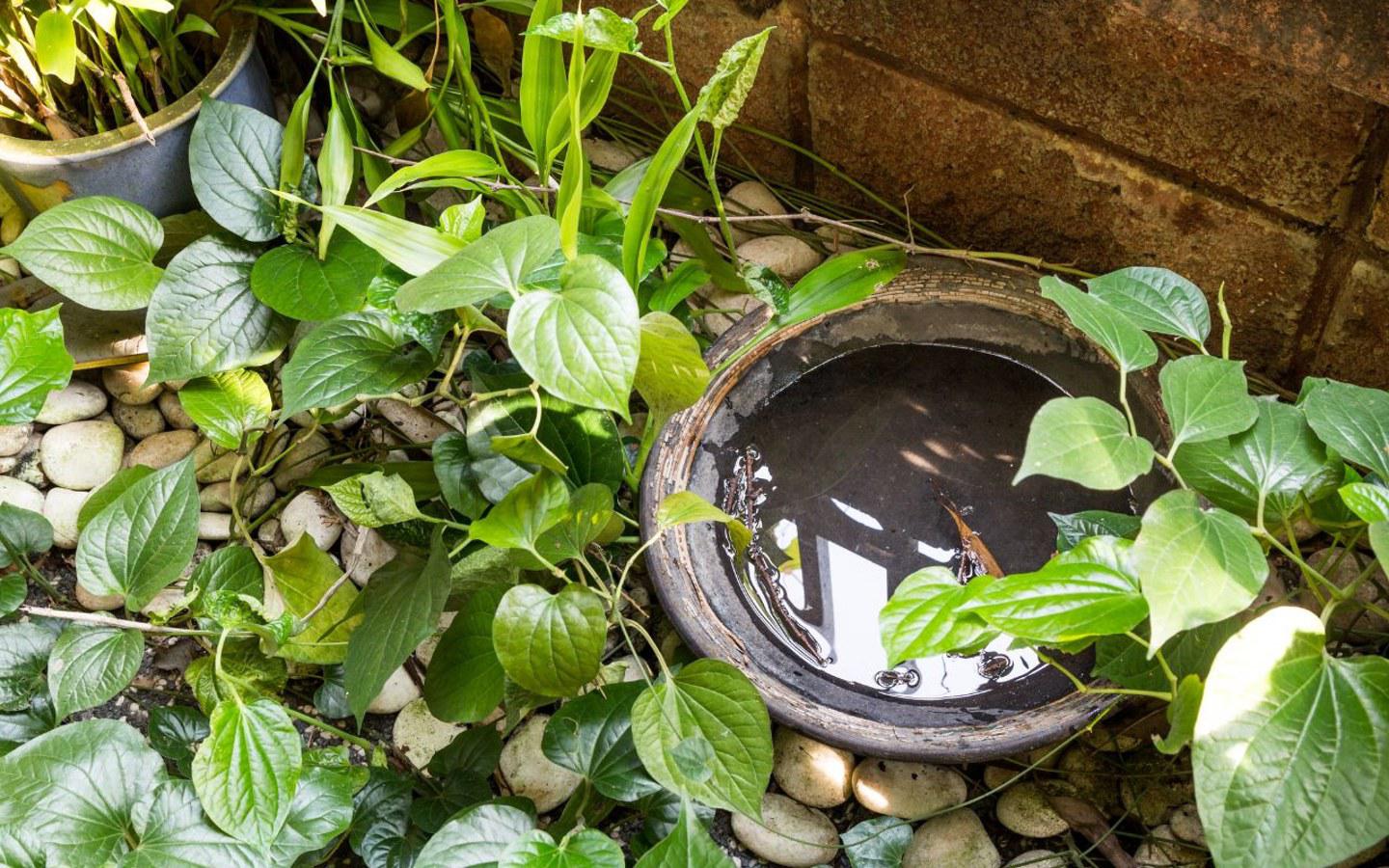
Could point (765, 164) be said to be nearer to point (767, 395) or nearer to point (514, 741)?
point (767, 395)

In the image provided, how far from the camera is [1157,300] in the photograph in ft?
3.67

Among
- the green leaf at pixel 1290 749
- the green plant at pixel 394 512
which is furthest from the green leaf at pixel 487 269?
the green leaf at pixel 1290 749

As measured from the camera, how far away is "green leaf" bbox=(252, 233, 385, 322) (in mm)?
1334

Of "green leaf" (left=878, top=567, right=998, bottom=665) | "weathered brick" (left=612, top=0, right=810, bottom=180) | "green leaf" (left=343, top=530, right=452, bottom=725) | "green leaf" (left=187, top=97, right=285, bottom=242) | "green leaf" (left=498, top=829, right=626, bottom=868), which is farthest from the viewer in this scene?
"weathered brick" (left=612, top=0, right=810, bottom=180)

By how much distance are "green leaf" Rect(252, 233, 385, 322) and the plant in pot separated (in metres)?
0.23

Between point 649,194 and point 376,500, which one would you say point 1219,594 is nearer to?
point 649,194

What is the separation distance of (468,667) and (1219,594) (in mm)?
755

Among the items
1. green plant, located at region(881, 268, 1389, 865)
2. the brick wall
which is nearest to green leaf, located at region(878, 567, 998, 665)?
green plant, located at region(881, 268, 1389, 865)

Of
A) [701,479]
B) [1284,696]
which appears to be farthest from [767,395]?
[1284,696]

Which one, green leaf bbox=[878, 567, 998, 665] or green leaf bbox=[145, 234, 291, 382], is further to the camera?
Result: green leaf bbox=[145, 234, 291, 382]

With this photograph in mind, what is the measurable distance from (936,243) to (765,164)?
29cm

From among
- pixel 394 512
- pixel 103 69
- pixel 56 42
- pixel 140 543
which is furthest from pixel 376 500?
pixel 103 69

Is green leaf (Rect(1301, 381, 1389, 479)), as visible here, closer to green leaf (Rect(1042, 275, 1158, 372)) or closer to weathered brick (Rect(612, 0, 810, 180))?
green leaf (Rect(1042, 275, 1158, 372))

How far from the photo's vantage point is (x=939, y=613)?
3.14ft
